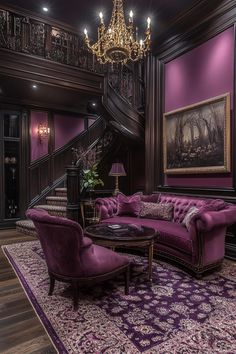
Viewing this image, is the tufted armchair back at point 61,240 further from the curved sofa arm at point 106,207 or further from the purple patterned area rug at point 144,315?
the curved sofa arm at point 106,207

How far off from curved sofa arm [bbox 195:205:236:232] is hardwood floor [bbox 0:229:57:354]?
79.7 inches

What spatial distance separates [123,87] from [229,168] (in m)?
3.27

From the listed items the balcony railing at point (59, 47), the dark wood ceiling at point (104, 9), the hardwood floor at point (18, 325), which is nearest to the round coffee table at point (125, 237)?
the hardwood floor at point (18, 325)

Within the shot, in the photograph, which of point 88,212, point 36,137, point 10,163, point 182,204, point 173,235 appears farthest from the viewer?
point 36,137

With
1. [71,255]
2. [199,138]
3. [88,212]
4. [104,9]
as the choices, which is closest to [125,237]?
[71,255]

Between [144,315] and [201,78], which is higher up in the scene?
[201,78]

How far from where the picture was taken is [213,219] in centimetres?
308

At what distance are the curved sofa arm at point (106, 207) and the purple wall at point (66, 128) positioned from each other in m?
3.43

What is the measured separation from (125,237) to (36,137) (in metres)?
5.16

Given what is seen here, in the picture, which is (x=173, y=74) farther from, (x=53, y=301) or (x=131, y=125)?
(x=53, y=301)

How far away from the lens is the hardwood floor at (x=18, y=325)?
6.17 ft

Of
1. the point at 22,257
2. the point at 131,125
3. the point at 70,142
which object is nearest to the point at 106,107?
the point at 131,125

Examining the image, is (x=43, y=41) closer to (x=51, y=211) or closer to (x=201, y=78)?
(x=201, y=78)

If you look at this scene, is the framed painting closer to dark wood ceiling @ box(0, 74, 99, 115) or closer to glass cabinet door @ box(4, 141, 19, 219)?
dark wood ceiling @ box(0, 74, 99, 115)
